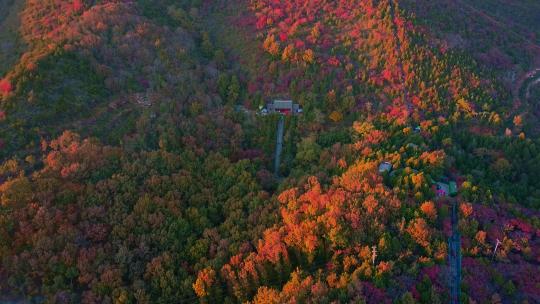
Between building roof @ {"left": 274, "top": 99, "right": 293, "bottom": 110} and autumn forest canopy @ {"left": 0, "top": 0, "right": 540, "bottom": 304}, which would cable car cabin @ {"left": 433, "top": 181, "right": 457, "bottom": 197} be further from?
building roof @ {"left": 274, "top": 99, "right": 293, "bottom": 110}

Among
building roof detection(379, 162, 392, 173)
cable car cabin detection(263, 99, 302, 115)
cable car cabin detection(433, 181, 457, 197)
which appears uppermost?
cable car cabin detection(263, 99, 302, 115)

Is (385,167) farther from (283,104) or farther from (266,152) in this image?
(283,104)

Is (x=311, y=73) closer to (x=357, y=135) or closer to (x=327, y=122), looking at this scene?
(x=327, y=122)

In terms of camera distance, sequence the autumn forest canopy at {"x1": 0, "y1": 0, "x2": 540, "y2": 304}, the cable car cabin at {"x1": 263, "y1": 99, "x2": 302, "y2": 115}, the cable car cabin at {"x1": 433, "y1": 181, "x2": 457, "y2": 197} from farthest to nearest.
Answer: the cable car cabin at {"x1": 263, "y1": 99, "x2": 302, "y2": 115}
the cable car cabin at {"x1": 433, "y1": 181, "x2": 457, "y2": 197}
the autumn forest canopy at {"x1": 0, "y1": 0, "x2": 540, "y2": 304}

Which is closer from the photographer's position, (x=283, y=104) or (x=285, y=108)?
(x=285, y=108)

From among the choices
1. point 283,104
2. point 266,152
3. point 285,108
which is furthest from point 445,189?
point 283,104

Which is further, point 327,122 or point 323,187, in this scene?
point 327,122

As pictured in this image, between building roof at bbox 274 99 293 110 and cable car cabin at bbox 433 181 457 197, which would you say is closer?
cable car cabin at bbox 433 181 457 197

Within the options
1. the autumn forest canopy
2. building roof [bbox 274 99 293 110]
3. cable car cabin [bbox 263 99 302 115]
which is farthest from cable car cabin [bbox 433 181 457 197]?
building roof [bbox 274 99 293 110]

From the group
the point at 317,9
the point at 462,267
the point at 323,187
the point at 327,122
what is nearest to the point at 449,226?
the point at 462,267
